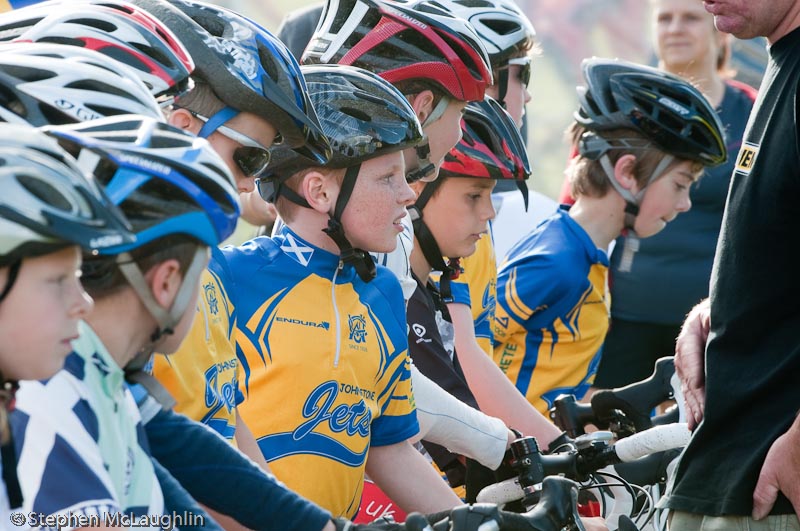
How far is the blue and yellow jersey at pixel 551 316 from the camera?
6.63 metres

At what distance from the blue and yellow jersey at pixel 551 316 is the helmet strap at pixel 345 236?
234 centimetres

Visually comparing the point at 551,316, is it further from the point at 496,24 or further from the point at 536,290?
the point at 496,24

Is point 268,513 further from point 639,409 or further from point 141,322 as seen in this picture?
point 639,409

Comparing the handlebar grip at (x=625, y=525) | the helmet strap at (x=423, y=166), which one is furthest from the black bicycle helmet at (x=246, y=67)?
the handlebar grip at (x=625, y=525)

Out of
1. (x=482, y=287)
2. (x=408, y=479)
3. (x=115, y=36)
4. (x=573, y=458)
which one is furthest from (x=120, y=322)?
(x=482, y=287)

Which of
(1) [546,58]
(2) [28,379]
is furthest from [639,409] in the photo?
(1) [546,58]

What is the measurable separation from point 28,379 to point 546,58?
49.4 ft

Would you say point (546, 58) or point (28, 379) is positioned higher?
point (28, 379)

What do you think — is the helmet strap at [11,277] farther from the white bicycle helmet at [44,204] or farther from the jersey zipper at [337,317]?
the jersey zipper at [337,317]

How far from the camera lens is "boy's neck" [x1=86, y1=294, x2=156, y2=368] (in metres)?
Result: 2.71

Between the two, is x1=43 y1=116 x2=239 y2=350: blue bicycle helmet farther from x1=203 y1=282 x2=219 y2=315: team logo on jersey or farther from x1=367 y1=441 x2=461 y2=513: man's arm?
x1=367 y1=441 x2=461 y2=513: man's arm

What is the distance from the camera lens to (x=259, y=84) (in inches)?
157

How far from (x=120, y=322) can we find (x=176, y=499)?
1.56ft

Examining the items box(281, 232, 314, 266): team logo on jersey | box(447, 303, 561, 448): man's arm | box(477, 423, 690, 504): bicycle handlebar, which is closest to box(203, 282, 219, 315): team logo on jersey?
box(281, 232, 314, 266): team logo on jersey
